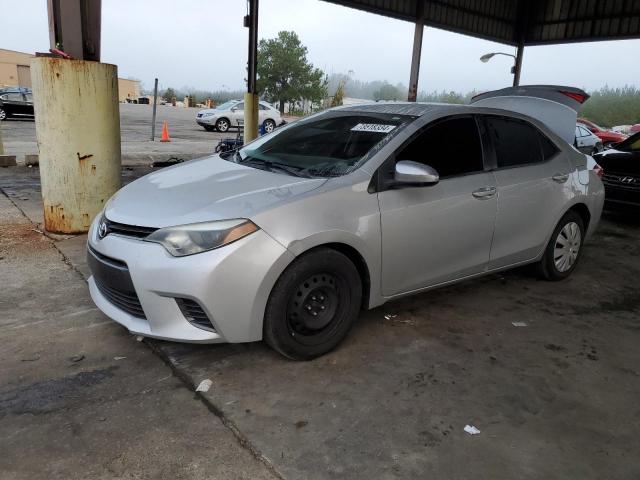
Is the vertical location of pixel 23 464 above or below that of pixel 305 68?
below

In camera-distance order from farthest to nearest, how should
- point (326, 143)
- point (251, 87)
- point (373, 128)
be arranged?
point (251, 87) < point (326, 143) < point (373, 128)

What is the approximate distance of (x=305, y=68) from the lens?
67.9 meters

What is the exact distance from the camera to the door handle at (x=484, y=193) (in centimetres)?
364

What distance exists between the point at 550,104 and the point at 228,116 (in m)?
20.1

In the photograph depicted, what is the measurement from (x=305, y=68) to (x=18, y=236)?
6666 cm

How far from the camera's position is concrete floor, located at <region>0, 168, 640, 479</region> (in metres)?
2.26

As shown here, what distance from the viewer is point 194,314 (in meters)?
2.72

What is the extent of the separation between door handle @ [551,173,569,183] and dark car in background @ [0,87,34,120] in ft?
72.2

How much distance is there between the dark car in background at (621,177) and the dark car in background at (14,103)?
69.6ft

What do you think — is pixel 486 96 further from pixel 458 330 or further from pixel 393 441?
pixel 393 441

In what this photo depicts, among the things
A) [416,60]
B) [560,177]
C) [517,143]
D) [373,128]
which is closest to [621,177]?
[560,177]

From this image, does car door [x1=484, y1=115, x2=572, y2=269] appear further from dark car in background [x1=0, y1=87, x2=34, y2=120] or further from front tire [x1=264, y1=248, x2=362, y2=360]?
dark car in background [x1=0, y1=87, x2=34, y2=120]

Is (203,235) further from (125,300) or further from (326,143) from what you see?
(326,143)

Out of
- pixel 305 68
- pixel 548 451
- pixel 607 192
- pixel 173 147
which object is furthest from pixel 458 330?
pixel 305 68
